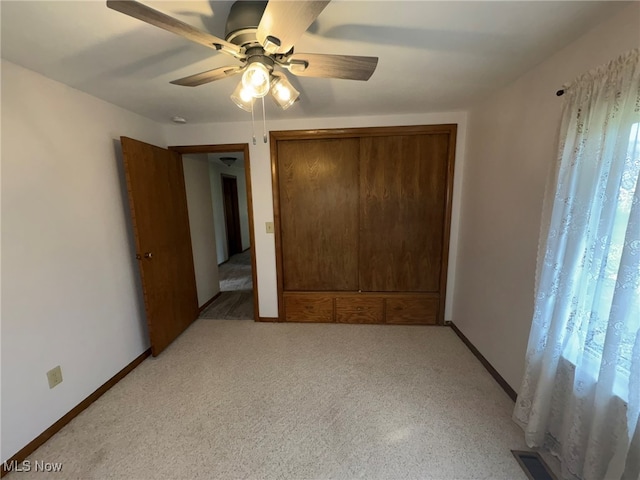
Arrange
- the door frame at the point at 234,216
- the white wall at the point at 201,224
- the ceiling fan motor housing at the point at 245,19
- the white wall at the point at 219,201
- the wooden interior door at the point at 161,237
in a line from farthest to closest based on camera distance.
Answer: the door frame at the point at 234,216 → the white wall at the point at 219,201 → the white wall at the point at 201,224 → the wooden interior door at the point at 161,237 → the ceiling fan motor housing at the point at 245,19

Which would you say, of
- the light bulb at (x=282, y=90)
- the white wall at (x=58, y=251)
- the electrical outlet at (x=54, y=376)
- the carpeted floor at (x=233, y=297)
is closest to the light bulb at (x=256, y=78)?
the light bulb at (x=282, y=90)

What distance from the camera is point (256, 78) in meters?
1.09

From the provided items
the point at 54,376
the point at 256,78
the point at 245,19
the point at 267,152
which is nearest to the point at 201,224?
the point at 267,152

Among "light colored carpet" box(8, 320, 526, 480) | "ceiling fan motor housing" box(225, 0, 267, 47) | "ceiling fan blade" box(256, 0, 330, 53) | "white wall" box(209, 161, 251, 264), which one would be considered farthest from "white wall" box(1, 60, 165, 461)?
"white wall" box(209, 161, 251, 264)

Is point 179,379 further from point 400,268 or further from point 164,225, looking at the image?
point 400,268

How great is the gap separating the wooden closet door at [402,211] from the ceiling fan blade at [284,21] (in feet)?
5.84

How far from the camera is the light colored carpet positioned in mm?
1410

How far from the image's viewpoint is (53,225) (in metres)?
1.65

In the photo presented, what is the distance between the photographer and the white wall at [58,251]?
4.71 feet

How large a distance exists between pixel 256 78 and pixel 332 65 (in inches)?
12.9

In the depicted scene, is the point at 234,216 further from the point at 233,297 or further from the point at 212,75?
the point at 212,75

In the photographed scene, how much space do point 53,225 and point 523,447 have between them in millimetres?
3064

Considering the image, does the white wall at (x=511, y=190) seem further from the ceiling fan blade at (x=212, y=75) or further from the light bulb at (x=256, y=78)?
the ceiling fan blade at (x=212, y=75)

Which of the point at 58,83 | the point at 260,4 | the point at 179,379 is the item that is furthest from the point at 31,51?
the point at 179,379
